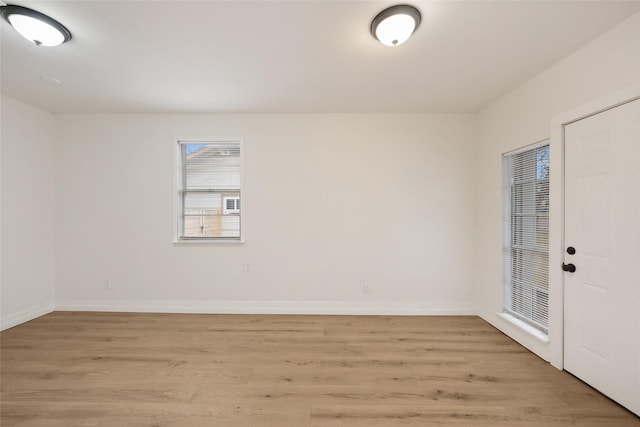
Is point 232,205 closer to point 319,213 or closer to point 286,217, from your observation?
point 286,217

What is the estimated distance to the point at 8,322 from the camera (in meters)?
3.04

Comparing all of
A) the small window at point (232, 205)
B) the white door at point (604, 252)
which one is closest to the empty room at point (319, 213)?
the white door at point (604, 252)

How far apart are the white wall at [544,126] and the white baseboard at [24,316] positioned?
582 centimetres

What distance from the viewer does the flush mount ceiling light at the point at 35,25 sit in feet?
5.57

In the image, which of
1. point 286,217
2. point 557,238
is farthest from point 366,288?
point 557,238

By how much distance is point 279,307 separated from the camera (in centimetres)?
352

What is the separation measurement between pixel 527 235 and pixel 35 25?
4623 millimetres

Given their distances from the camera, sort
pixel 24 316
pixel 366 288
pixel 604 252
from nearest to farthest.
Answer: pixel 604 252
pixel 24 316
pixel 366 288

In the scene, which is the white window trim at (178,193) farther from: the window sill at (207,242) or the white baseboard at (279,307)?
the white baseboard at (279,307)

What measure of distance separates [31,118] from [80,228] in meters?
1.52

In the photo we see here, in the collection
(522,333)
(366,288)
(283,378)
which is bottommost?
(283,378)

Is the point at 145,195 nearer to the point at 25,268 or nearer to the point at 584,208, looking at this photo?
the point at 25,268

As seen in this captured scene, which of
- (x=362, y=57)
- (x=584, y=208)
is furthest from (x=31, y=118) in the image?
(x=584, y=208)

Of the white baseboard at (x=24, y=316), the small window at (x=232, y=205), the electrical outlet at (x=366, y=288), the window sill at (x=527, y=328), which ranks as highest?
the small window at (x=232, y=205)
